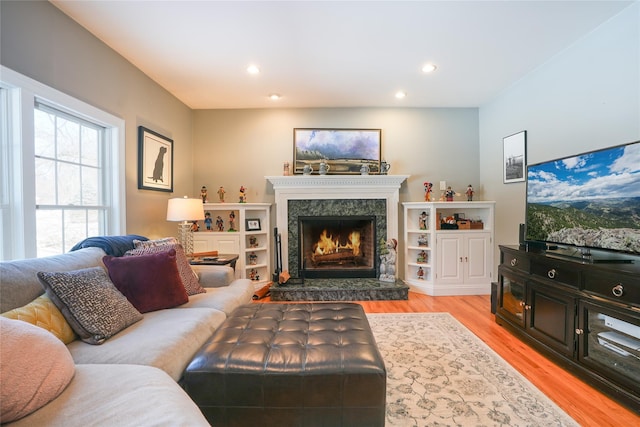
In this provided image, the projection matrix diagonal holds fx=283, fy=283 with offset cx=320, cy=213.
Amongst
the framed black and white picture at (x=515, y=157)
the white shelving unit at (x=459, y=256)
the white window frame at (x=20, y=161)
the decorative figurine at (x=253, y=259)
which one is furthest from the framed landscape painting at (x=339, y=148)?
the white window frame at (x=20, y=161)

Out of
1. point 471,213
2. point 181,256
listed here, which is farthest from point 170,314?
point 471,213

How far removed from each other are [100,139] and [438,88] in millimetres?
3671

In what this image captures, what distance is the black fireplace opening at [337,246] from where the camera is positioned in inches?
161

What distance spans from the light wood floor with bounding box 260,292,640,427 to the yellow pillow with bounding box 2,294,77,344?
8.61ft

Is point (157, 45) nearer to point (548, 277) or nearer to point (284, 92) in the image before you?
point (284, 92)

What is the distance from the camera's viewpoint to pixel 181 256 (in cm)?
237

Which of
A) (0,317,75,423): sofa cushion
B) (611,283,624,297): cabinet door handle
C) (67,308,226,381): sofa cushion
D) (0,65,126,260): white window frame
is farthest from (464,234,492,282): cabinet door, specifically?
(0,65,126,260): white window frame

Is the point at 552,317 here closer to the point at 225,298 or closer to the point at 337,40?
the point at 225,298

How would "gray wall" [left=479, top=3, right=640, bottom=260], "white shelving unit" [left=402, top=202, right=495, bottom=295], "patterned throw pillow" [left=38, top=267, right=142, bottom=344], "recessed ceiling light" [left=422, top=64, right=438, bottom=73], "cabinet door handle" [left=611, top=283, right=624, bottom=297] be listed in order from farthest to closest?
"white shelving unit" [left=402, top=202, right=495, bottom=295], "recessed ceiling light" [left=422, top=64, right=438, bottom=73], "gray wall" [left=479, top=3, right=640, bottom=260], "cabinet door handle" [left=611, top=283, right=624, bottom=297], "patterned throw pillow" [left=38, top=267, right=142, bottom=344]

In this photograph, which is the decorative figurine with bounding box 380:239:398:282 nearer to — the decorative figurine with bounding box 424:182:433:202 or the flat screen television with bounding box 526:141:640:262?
the decorative figurine with bounding box 424:182:433:202

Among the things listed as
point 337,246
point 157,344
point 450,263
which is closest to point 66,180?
point 157,344

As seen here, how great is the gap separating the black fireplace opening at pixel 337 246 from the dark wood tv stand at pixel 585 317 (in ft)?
6.29

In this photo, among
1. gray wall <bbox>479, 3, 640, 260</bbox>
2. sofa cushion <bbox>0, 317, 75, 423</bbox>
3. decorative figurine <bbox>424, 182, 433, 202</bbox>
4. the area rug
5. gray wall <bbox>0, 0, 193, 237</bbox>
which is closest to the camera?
sofa cushion <bbox>0, 317, 75, 423</bbox>

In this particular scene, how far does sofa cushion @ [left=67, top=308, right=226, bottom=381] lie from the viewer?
51.6 inches
